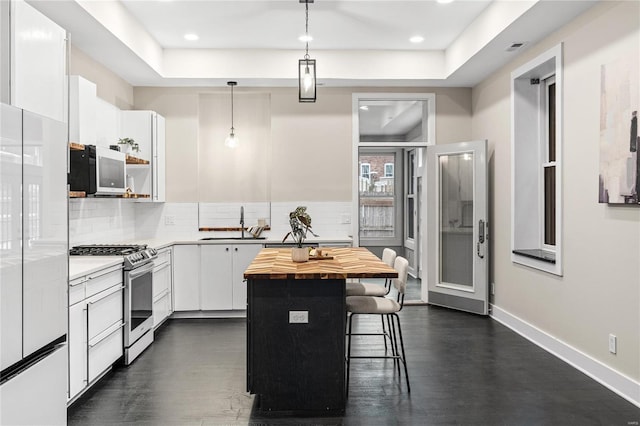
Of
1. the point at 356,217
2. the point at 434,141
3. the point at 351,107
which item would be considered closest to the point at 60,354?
the point at 356,217

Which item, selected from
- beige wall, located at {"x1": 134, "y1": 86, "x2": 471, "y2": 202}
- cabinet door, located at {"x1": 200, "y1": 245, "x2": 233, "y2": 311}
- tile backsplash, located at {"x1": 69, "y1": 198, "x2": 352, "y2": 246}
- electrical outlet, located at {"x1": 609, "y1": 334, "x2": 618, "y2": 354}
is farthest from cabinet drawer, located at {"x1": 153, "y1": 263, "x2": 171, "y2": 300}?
electrical outlet, located at {"x1": 609, "y1": 334, "x2": 618, "y2": 354}

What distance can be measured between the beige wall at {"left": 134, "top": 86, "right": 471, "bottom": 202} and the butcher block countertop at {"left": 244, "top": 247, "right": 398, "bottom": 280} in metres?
2.50

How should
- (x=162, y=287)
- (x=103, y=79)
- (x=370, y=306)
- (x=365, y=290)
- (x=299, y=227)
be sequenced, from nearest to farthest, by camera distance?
(x=370, y=306)
(x=299, y=227)
(x=365, y=290)
(x=162, y=287)
(x=103, y=79)

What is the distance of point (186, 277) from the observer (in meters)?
5.45

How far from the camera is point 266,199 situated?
243 inches

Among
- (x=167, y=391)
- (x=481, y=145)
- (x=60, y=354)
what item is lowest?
(x=167, y=391)

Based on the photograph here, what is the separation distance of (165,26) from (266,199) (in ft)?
7.75

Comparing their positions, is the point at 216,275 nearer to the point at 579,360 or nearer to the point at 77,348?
the point at 77,348

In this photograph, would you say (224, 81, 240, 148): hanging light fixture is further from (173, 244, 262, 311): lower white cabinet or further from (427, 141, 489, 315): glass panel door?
(427, 141, 489, 315): glass panel door

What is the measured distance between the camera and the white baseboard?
3230 millimetres

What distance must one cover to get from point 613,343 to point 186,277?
4.23 meters

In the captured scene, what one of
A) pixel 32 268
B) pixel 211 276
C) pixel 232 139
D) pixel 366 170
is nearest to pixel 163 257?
pixel 211 276

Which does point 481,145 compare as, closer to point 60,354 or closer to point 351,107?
point 351,107

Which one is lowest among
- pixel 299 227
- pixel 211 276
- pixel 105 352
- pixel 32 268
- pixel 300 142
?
pixel 105 352
